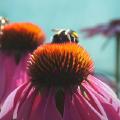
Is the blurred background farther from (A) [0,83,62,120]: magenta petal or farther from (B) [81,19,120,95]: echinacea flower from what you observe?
(A) [0,83,62,120]: magenta petal

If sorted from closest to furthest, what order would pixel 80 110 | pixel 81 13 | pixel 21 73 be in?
pixel 80 110
pixel 21 73
pixel 81 13

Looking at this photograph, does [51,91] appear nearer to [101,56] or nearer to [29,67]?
[29,67]

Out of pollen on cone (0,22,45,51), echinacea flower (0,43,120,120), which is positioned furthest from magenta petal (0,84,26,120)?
pollen on cone (0,22,45,51)

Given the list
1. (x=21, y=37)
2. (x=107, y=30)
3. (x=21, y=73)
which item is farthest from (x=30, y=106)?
(x=107, y=30)

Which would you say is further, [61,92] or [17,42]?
[17,42]

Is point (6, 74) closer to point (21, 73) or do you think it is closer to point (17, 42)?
point (21, 73)

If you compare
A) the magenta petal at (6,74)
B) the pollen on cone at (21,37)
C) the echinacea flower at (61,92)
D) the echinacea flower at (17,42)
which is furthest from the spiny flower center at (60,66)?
the pollen on cone at (21,37)

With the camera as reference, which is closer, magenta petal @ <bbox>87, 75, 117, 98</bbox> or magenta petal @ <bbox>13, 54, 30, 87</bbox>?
magenta petal @ <bbox>87, 75, 117, 98</bbox>

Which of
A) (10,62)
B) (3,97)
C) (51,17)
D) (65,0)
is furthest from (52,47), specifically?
(65,0)
